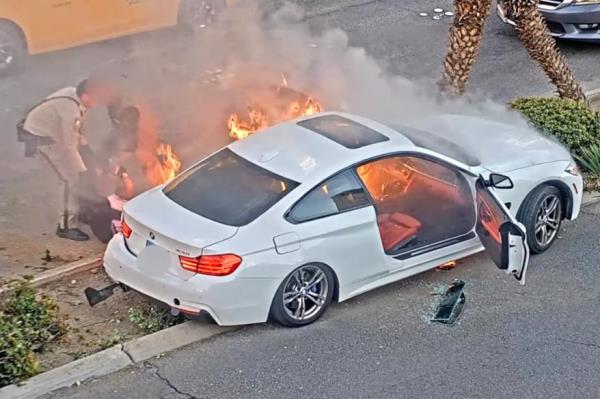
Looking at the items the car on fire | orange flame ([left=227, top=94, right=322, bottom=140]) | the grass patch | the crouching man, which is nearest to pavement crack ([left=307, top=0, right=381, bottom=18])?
orange flame ([left=227, top=94, right=322, bottom=140])

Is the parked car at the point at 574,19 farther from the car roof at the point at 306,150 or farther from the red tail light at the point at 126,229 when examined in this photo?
the red tail light at the point at 126,229

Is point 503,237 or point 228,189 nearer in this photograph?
point 503,237

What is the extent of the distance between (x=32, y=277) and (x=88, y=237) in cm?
103

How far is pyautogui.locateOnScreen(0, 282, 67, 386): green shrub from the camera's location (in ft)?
21.8

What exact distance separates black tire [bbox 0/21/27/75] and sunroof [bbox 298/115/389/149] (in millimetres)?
6879

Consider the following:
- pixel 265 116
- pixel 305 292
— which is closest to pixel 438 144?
pixel 305 292

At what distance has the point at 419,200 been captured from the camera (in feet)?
26.6

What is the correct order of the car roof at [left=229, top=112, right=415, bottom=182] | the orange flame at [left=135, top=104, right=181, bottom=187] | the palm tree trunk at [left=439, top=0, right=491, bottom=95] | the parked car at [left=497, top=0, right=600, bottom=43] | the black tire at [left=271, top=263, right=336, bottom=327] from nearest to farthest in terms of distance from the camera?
the black tire at [left=271, top=263, right=336, bottom=327], the car roof at [left=229, top=112, right=415, bottom=182], the orange flame at [left=135, top=104, right=181, bottom=187], the palm tree trunk at [left=439, top=0, right=491, bottom=95], the parked car at [left=497, top=0, right=600, bottom=43]

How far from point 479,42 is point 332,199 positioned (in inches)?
164

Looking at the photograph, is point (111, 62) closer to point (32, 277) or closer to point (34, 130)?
point (34, 130)

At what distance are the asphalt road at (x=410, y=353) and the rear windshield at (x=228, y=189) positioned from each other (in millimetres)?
897

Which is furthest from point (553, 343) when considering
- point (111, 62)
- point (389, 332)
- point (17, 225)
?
point (111, 62)

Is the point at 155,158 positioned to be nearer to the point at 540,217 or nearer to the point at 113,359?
the point at 113,359

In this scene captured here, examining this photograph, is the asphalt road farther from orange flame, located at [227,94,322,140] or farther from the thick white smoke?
orange flame, located at [227,94,322,140]
